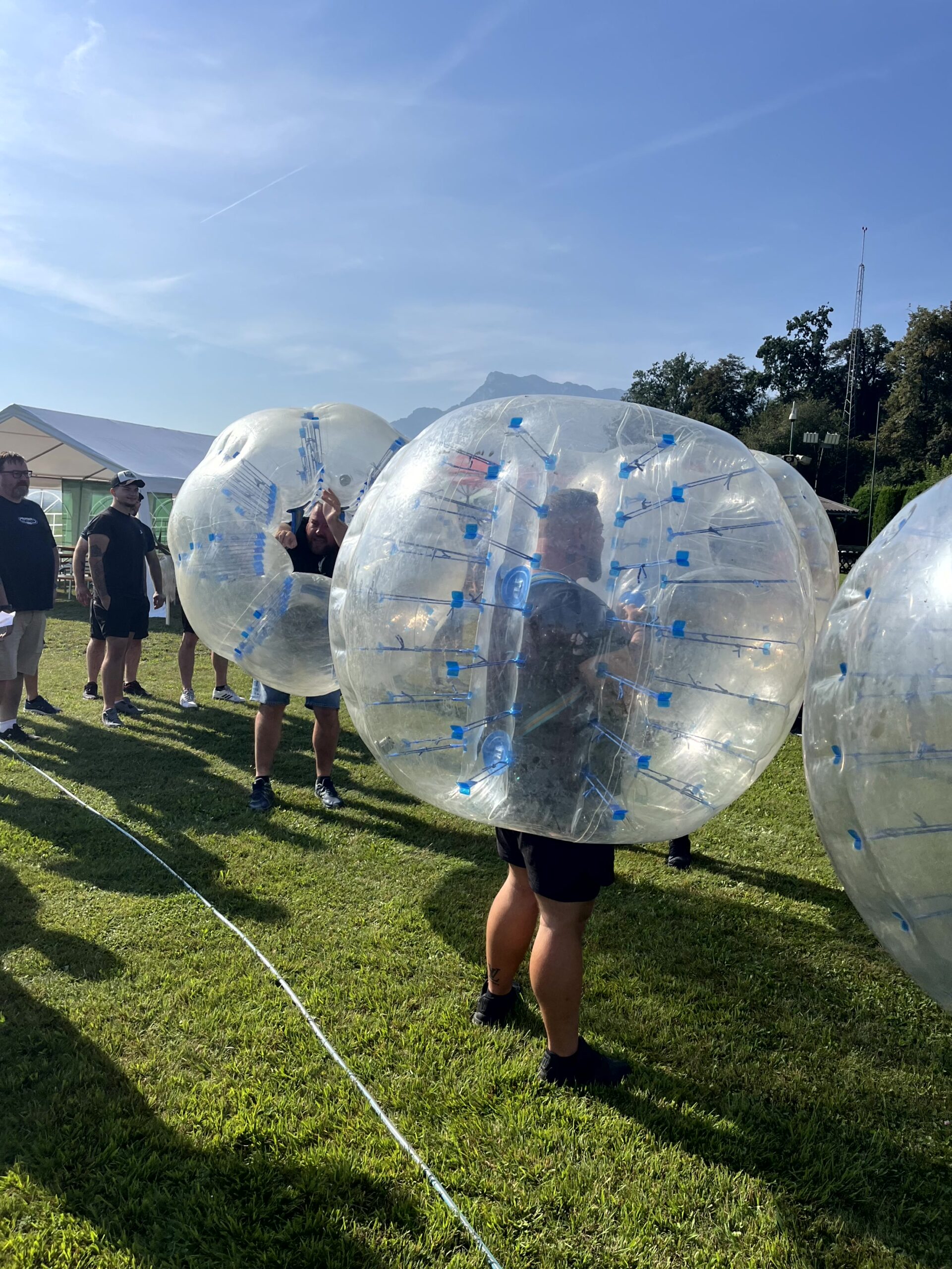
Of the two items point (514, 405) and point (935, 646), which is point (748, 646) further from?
point (514, 405)

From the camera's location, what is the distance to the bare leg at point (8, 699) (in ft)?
19.7

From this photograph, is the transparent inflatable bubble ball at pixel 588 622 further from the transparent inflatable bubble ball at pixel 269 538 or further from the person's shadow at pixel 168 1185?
the transparent inflatable bubble ball at pixel 269 538

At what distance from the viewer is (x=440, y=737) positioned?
7.13ft

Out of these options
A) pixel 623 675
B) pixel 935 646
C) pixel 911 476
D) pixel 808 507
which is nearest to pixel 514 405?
pixel 623 675

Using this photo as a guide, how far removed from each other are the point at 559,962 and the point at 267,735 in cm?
275

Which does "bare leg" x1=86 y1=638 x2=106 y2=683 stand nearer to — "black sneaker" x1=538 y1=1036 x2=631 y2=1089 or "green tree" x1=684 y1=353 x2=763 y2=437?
"black sneaker" x1=538 y1=1036 x2=631 y2=1089

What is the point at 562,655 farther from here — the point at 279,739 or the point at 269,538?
the point at 279,739

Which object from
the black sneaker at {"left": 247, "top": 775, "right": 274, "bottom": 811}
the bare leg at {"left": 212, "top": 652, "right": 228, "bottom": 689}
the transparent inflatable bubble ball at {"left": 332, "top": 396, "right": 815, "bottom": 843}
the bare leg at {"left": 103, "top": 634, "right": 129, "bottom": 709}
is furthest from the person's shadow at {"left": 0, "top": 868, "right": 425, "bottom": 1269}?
the bare leg at {"left": 212, "top": 652, "right": 228, "bottom": 689}

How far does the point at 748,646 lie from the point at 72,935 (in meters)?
2.86

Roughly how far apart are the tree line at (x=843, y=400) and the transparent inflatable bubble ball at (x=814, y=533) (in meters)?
27.7

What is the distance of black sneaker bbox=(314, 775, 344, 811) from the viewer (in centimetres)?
481

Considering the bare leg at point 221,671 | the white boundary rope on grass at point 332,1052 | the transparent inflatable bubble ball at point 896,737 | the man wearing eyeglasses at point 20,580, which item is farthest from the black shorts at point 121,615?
the transparent inflatable bubble ball at point 896,737

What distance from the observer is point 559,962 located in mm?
2408

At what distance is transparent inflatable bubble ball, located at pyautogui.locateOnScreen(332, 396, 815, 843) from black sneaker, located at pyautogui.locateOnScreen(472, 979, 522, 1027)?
3.00 ft
